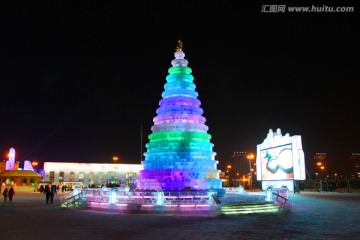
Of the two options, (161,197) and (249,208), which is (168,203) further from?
(249,208)

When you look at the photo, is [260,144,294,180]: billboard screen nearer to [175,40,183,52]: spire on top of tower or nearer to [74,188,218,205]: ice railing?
[175,40,183,52]: spire on top of tower

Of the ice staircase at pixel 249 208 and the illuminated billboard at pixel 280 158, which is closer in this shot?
the ice staircase at pixel 249 208

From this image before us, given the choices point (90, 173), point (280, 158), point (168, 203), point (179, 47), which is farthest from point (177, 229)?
point (90, 173)

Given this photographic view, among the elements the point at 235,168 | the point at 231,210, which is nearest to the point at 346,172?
the point at 235,168

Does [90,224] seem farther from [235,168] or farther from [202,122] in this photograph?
[235,168]

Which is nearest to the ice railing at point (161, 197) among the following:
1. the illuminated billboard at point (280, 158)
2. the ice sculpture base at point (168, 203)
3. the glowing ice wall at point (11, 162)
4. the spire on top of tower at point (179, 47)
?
the ice sculpture base at point (168, 203)

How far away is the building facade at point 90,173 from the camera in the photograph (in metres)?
73.4

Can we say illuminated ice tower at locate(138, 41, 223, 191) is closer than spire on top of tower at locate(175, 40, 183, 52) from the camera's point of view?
Yes

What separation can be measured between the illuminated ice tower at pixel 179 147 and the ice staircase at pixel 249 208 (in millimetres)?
8122

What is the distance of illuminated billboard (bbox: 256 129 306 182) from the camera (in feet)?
142

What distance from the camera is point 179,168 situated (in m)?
28.8

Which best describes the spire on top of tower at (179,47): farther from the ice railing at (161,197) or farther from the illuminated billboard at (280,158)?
the illuminated billboard at (280,158)

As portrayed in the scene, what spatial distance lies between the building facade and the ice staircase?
54272 millimetres

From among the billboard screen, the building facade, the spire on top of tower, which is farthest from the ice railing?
the building facade
